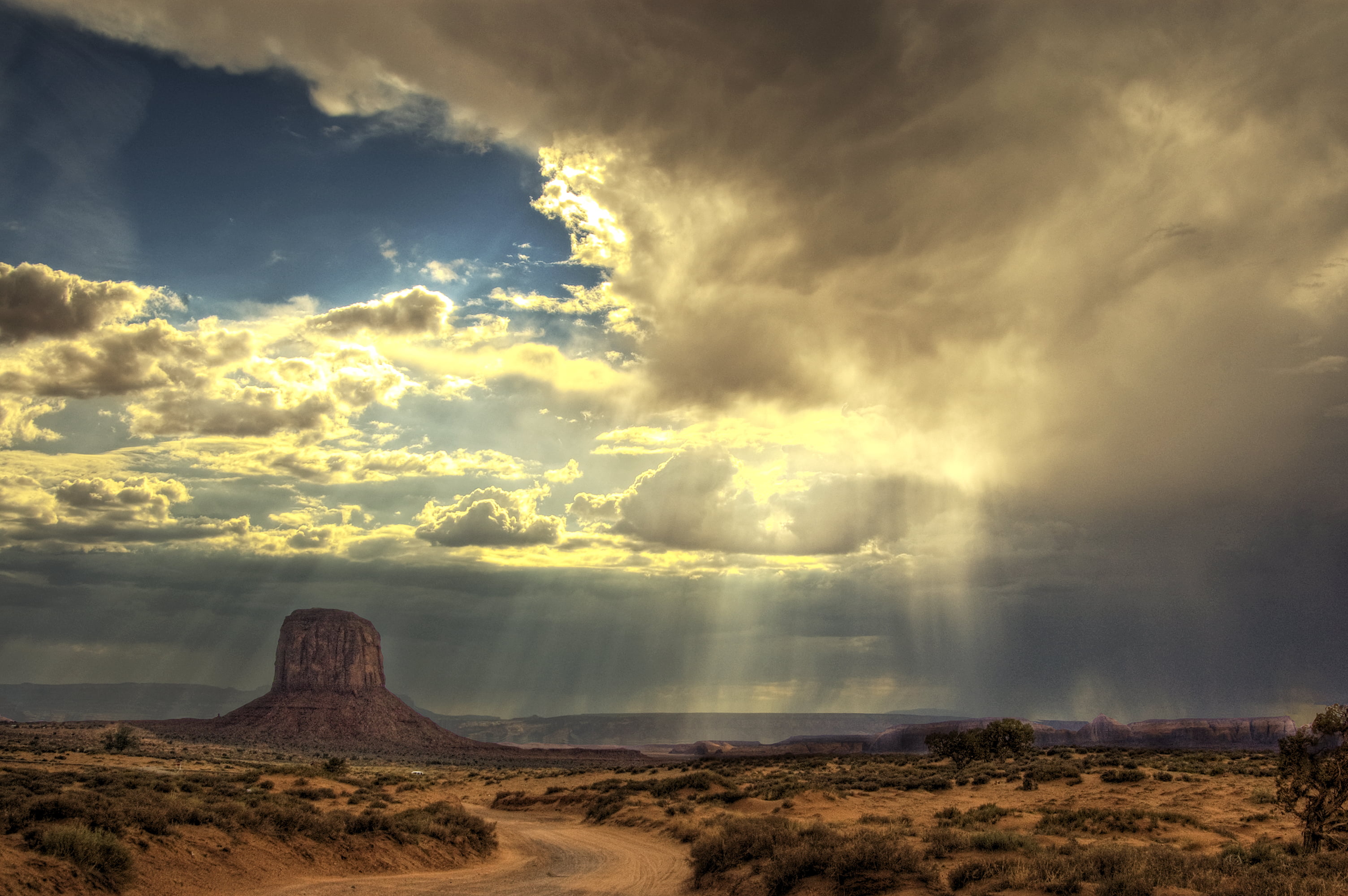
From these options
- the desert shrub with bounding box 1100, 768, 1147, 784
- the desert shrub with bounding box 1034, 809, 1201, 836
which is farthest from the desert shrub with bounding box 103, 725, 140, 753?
the desert shrub with bounding box 1100, 768, 1147, 784

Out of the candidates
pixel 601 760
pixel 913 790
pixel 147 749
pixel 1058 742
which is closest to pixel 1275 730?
pixel 1058 742

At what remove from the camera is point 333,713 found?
541 feet

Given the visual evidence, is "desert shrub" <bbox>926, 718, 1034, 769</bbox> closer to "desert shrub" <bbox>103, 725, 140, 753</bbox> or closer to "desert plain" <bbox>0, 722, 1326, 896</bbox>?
"desert plain" <bbox>0, 722, 1326, 896</bbox>

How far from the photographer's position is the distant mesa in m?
142

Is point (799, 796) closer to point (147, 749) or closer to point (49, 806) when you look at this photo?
point (49, 806)

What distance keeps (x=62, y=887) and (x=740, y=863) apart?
16.4 metres

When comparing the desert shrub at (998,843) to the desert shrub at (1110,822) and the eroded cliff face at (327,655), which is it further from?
the eroded cliff face at (327,655)

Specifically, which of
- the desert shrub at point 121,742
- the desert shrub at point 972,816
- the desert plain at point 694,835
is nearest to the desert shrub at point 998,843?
the desert plain at point 694,835

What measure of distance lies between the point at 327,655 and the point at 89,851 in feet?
615

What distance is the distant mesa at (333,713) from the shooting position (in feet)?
466

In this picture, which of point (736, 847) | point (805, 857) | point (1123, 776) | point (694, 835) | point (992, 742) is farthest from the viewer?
point (992, 742)

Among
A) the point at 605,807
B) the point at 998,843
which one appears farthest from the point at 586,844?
the point at 998,843

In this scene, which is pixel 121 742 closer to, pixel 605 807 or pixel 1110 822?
pixel 605 807

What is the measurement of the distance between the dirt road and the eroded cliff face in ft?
545
